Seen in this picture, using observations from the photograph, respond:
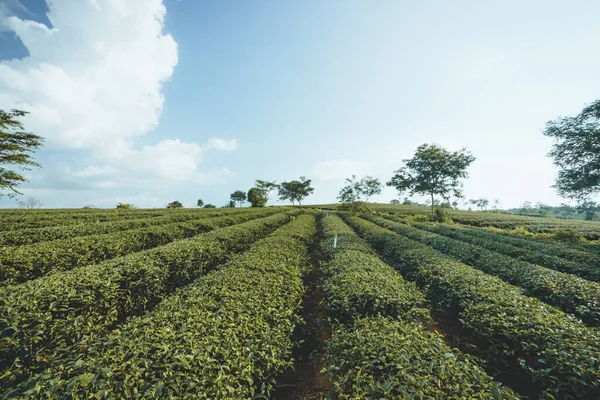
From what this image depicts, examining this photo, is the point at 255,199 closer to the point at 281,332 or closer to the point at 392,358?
the point at 281,332

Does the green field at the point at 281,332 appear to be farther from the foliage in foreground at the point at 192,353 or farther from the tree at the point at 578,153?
the tree at the point at 578,153

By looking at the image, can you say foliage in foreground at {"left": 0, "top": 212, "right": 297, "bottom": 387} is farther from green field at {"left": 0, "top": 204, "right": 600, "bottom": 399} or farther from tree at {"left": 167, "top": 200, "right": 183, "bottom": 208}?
tree at {"left": 167, "top": 200, "right": 183, "bottom": 208}

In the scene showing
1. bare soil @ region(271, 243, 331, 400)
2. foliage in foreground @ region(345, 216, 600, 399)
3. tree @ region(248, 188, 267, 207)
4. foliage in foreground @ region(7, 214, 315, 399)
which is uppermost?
tree @ region(248, 188, 267, 207)

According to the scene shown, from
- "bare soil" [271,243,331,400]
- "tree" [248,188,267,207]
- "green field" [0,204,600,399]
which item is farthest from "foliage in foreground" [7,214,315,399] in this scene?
"tree" [248,188,267,207]

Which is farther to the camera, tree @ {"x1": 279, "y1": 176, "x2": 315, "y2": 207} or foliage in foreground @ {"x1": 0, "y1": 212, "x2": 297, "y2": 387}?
tree @ {"x1": 279, "y1": 176, "x2": 315, "y2": 207}

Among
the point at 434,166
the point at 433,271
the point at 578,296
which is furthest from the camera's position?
the point at 434,166

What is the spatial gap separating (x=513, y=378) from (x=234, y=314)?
17.1ft

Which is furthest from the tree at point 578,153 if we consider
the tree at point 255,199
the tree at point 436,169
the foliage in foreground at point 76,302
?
the tree at point 255,199

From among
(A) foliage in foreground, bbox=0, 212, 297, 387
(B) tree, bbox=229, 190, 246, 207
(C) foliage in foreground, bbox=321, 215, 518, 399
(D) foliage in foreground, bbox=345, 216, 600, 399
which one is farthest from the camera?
(B) tree, bbox=229, 190, 246, 207

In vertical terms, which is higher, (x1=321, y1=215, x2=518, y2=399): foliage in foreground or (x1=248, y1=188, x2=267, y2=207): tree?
(x1=248, y1=188, x2=267, y2=207): tree

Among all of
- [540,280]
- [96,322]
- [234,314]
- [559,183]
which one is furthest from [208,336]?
[559,183]

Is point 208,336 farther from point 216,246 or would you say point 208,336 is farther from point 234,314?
point 216,246

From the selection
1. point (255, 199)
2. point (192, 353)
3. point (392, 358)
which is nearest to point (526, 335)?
point (392, 358)

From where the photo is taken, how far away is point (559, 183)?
815 inches
